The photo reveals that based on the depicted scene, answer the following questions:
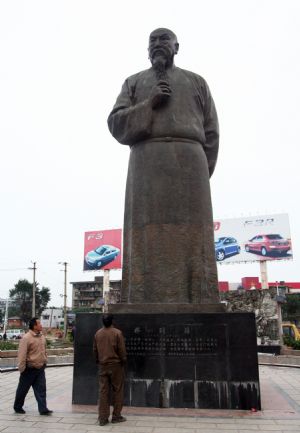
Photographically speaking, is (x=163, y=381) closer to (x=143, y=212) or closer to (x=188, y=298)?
(x=188, y=298)

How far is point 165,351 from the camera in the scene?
5.67m

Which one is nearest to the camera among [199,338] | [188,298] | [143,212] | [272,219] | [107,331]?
[107,331]

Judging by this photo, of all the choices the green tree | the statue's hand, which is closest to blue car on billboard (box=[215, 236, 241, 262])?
the statue's hand

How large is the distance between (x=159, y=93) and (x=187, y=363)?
399 centimetres

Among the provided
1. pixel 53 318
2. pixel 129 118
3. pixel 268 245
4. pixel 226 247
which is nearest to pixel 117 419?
pixel 129 118

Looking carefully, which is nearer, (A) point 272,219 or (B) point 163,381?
(B) point 163,381

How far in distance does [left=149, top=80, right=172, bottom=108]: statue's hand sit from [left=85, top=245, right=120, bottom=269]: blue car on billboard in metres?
31.3

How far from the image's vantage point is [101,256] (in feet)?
125

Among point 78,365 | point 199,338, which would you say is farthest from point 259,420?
point 78,365

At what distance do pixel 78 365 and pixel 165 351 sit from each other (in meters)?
1.29

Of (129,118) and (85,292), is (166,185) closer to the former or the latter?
(129,118)

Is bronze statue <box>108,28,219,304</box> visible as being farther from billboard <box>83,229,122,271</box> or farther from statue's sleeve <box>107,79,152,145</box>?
billboard <box>83,229,122,271</box>

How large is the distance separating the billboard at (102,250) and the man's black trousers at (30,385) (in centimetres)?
3116

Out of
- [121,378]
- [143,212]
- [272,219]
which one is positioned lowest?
[121,378]
